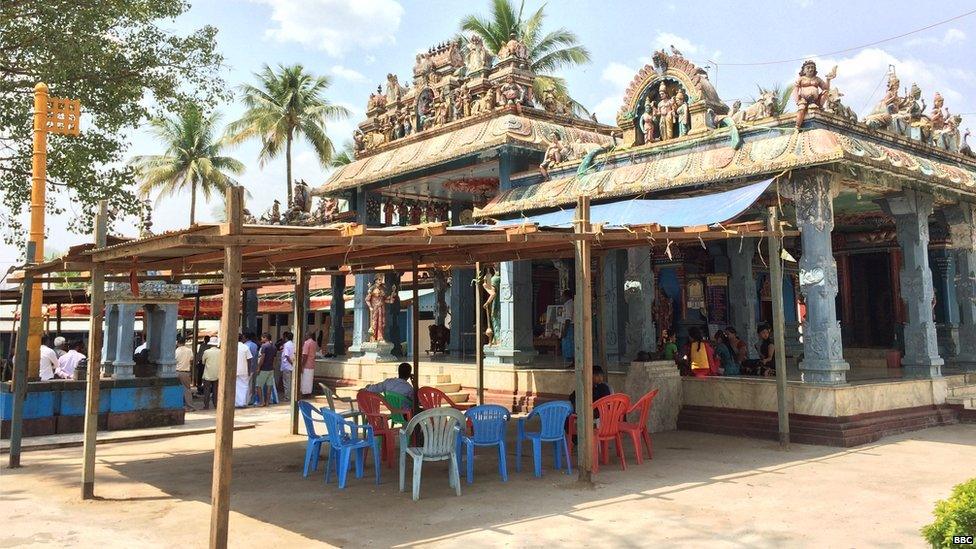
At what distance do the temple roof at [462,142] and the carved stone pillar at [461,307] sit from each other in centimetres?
313

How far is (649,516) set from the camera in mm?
5949

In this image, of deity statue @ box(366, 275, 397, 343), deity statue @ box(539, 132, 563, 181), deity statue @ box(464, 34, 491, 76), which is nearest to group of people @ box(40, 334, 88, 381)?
deity statue @ box(366, 275, 397, 343)

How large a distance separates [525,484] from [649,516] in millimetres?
1647

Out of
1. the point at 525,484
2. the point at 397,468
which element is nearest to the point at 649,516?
the point at 525,484

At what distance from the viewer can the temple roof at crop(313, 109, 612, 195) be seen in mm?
13078

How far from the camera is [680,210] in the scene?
9.30 m

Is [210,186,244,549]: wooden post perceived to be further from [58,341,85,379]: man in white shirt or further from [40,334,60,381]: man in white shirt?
[58,341,85,379]: man in white shirt

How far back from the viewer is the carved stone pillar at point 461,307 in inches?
672

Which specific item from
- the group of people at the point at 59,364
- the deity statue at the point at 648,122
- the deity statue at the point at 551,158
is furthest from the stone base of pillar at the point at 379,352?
the deity statue at the point at 648,122

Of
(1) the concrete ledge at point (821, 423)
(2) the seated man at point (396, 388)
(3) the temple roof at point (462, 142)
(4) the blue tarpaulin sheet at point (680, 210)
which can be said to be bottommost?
(1) the concrete ledge at point (821, 423)

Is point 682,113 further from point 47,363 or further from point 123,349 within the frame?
point 47,363

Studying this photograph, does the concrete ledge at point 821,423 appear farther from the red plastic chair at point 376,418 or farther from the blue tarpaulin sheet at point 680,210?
the red plastic chair at point 376,418

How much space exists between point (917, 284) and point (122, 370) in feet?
41.9

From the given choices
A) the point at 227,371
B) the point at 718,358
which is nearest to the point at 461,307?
the point at 718,358
